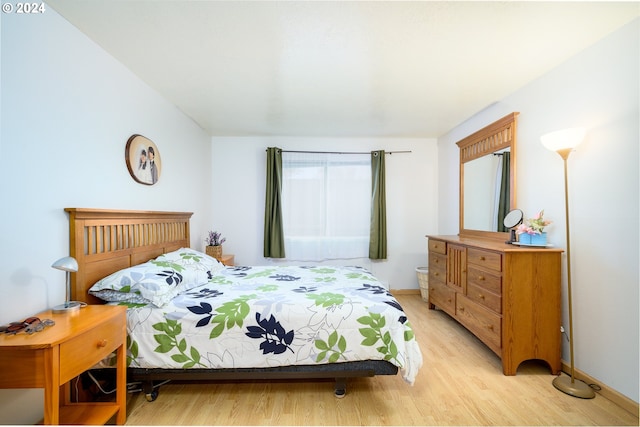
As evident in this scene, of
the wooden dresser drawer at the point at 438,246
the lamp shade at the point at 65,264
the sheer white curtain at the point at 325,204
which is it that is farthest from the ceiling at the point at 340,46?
the wooden dresser drawer at the point at 438,246

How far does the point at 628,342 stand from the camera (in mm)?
1775

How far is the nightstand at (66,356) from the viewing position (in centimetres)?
117

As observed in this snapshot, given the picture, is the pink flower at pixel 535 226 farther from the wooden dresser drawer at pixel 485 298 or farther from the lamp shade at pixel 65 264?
the lamp shade at pixel 65 264

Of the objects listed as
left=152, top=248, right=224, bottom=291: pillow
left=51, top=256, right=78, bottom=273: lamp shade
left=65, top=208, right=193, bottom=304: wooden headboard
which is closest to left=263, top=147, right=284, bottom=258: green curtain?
left=152, top=248, right=224, bottom=291: pillow

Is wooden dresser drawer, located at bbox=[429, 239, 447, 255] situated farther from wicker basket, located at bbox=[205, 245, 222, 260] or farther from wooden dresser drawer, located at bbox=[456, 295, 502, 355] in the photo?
wicker basket, located at bbox=[205, 245, 222, 260]

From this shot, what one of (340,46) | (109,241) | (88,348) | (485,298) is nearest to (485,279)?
(485,298)

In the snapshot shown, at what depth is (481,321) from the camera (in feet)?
8.19

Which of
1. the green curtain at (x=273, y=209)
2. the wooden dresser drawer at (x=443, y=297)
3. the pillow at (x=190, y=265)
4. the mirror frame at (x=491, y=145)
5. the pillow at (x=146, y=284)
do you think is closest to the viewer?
the pillow at (x=146, y=284)

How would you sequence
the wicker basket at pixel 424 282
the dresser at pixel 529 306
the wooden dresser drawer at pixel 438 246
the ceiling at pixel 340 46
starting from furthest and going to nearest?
the wicker basket at pixel 424 282 → the wooden dresser drawer at pixel 438 246 → the dresser at pixel 529 306 → the ceiling at pixel 340 46

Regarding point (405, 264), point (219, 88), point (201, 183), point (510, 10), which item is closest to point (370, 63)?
point (510, 10)

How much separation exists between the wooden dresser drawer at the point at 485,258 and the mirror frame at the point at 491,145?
47 centimetres

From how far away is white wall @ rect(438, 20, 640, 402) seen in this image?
5.81 ft

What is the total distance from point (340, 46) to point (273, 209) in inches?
104

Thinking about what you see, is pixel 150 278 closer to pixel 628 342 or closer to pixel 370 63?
pixel 370 63
